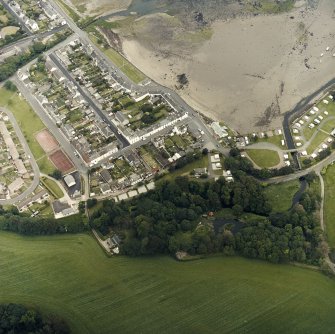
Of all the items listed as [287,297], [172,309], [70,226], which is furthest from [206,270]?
[70,226]

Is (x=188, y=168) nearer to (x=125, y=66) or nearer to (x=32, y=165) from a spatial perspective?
(x=32, y=165)

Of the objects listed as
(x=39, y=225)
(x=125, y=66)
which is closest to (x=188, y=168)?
(x=39, y=225)

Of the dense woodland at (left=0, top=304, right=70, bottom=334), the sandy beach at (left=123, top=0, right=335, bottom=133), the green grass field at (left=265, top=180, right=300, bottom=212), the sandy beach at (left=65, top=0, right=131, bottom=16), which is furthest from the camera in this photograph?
the sandy beach at (left=65, top=0, right=131, bottom=16)

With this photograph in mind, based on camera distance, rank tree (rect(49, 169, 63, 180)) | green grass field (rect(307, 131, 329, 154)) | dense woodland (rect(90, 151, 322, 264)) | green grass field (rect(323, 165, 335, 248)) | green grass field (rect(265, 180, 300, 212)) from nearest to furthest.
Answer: dense woodland (rect(90, 151, 322, 264)) < green grass field (rect(323, 165, 335, 248)) < green grass field (rect(265, 180, 300, 212)) < tree (rect(49, 169, 63, 180)) < green grass field (rect(307, 131, 329, 154))

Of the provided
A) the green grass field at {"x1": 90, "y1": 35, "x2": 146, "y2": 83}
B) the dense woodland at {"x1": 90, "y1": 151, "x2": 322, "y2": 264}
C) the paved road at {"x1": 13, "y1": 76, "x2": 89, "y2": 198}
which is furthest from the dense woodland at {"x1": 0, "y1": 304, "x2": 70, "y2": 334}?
the green grass field at {"x1": 90, "y1": 35, "x2": 146, "y2": 83}

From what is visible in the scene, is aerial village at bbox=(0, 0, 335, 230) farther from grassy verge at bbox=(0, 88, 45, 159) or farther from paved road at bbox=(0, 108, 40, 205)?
grassy verge at bbox=(0, 88, 45, 159)

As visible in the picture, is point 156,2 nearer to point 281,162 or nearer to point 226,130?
point 226,130

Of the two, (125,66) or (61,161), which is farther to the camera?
(125,66)
